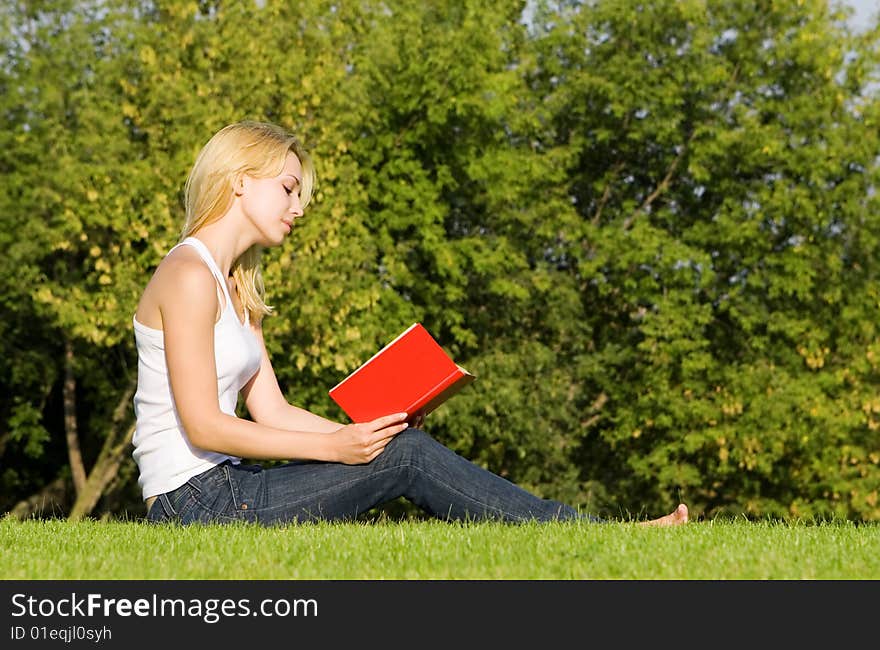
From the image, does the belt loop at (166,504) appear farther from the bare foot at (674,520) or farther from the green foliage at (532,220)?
the green foliage at (532,220)

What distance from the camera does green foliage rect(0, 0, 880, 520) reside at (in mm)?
21781

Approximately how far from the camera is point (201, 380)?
4980 mm

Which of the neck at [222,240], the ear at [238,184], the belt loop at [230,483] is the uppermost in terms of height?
the ear at [238,184]

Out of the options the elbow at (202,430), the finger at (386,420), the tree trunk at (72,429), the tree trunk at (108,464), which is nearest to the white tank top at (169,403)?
the elbow at (202,430)

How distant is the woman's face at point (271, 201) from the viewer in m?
5.39

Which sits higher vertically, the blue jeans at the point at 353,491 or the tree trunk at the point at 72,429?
the blue jeans at the point at 353,491

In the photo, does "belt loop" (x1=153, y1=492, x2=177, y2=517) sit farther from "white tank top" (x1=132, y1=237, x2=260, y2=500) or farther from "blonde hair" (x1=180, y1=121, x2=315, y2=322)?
"blonde hair" (x1=180, y1=121, x2=315, y2=322)

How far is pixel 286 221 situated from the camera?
549cm

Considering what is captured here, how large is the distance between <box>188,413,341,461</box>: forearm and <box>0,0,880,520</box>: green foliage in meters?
15.8

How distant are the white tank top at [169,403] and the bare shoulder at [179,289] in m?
0.09
